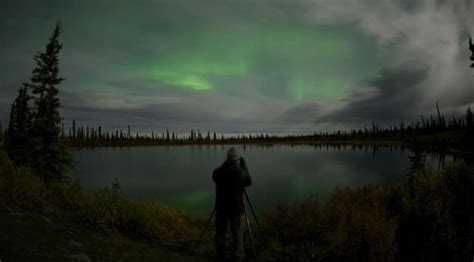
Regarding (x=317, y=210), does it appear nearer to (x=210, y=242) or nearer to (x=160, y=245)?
(x=210, y=242)

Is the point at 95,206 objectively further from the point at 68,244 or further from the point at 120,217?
the point at 68,244

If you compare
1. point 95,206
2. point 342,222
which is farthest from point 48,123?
point 342,222

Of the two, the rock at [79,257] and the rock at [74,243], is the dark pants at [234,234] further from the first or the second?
the rock at [74,243]

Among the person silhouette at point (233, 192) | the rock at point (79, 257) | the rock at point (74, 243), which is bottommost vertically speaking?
the rock at point (79, 257)

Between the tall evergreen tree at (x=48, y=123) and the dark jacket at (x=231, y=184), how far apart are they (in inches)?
746

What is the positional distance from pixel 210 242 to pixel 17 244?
15.6 ft

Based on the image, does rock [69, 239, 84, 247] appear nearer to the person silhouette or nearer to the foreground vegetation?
the foreground vegetation

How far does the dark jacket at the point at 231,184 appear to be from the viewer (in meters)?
6.51

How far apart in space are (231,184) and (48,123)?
20.4 meters

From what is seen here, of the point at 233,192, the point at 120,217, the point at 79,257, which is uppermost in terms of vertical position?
the point at 233,192

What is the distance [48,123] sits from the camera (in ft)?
69.9

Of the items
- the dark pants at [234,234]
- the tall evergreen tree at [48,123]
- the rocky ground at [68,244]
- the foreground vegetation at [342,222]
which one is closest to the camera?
the rocky ground at [68,244]

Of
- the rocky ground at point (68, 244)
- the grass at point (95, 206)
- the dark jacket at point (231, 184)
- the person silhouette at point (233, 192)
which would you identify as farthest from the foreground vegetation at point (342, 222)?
the dark jacket at point (231, 184)

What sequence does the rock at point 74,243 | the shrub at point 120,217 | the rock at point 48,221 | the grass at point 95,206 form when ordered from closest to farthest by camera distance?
the rock at point 74,243 < the rock at point 48,221 < the shrub at point 120,217 < the grass at point 95,206
